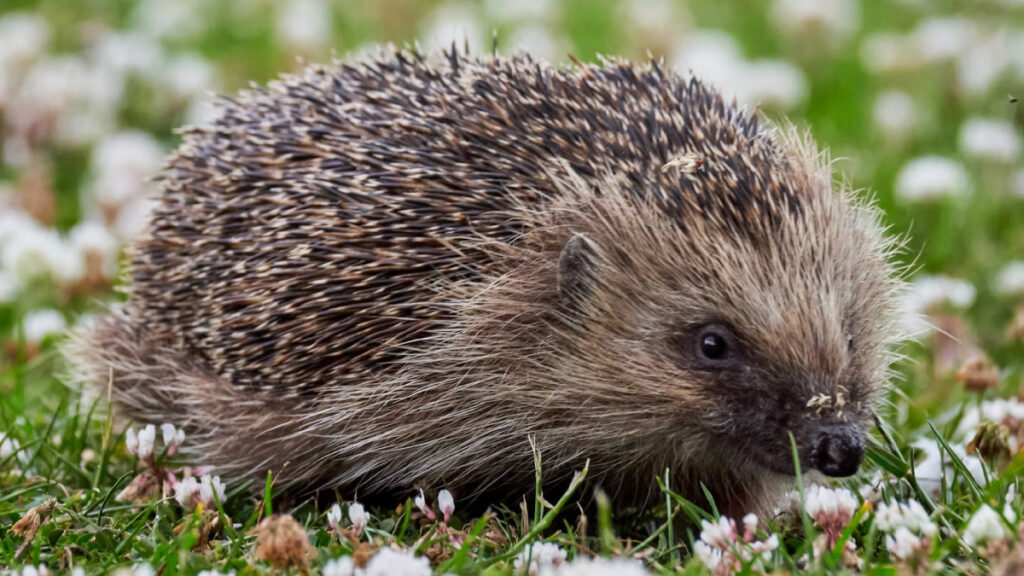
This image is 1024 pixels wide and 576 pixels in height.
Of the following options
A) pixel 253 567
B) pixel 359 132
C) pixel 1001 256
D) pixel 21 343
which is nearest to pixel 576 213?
pixel 359 132

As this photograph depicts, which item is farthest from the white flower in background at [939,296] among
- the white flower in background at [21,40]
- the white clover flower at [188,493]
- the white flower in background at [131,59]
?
the white flower in background at [21,40]

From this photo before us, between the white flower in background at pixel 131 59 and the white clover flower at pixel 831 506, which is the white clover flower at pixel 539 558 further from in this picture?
the white flower in background at pixel 131 59

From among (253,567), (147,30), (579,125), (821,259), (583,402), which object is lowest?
(253,567)

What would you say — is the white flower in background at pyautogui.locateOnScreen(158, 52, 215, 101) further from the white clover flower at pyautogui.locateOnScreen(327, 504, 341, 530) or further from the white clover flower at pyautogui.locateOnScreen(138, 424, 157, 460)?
the white clover flower at pyautogui.locateOnScreen(327, 504, 341, 530)

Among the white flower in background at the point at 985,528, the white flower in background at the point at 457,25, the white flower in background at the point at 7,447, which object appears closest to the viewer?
the white flower in background at the point at 985,528

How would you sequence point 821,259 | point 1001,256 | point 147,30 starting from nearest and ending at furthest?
point 821,259, point 1001,256, point 147,30

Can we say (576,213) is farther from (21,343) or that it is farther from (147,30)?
(147,30)

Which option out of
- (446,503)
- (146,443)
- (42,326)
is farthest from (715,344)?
(42,326)

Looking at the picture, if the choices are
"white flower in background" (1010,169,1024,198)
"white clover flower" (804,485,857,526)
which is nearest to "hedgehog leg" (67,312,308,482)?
"white clover flower" (804,485,857,526)
